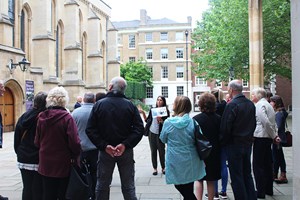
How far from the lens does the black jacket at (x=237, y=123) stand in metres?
5.05

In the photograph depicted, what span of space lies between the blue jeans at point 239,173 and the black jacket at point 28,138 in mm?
2767

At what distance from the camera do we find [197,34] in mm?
36344

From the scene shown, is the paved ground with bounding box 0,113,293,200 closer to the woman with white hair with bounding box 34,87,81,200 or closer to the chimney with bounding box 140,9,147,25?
the woman with white hair with bounding box 34,87,81,200

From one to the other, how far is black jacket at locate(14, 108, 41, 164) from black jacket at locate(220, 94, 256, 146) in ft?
8.60

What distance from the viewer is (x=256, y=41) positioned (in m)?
14.0

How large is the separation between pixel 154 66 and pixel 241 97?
54.8 m

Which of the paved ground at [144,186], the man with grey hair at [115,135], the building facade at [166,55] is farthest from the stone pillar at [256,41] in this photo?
the building facade at [166,55]

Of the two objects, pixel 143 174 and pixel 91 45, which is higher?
pixel 91 45

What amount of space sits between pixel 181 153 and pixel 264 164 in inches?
88.6

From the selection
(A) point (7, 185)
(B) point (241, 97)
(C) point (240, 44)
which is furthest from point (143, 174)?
(C) point (240, 44)

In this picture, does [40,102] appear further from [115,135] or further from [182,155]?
[182,155]

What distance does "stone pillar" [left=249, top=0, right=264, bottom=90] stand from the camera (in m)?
13.9

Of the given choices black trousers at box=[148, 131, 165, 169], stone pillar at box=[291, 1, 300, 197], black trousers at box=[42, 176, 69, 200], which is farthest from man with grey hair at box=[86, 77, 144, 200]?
black trousers at box=[148, 131, 165, 169]

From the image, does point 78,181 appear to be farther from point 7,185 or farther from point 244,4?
point 244,4
